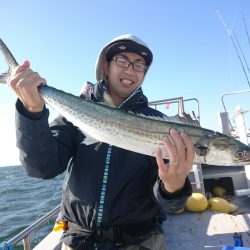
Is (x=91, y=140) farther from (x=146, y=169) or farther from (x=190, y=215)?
(x=190, y=215)

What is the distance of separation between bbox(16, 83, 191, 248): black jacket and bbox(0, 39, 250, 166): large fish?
8.0 inches

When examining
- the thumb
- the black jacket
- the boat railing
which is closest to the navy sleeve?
the black jacket

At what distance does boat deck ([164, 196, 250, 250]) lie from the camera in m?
4.73

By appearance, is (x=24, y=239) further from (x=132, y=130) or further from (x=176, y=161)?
(x=176, y=161)

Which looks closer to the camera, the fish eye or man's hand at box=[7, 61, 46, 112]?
man's hand at box=[7, 61, 46, 112]

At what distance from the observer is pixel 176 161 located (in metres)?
2.62

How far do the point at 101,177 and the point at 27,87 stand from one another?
109cm

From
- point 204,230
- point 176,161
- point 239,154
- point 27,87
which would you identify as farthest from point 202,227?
point 27,87

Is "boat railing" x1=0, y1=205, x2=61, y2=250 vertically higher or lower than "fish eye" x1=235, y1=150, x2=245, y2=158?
lower

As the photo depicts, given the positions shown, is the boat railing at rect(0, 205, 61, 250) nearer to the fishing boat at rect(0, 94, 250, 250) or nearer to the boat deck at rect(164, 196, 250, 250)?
the fishing boat at rect(0, 94, 250, 250)

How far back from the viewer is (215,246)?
15.2 feet

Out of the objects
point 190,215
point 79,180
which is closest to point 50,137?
point 79,180

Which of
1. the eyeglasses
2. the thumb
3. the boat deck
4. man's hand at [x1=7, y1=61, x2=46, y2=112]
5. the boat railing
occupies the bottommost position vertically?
the boat deck

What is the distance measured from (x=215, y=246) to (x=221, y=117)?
531 cm
